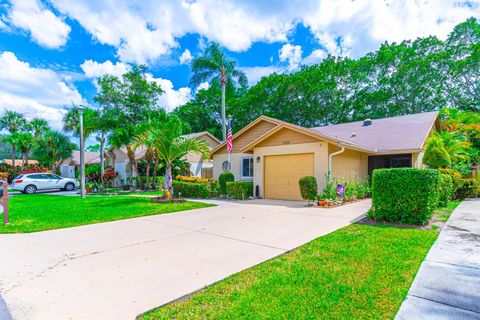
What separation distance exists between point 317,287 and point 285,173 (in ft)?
32.5

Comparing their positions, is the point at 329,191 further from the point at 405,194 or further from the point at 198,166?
the point at 198,166

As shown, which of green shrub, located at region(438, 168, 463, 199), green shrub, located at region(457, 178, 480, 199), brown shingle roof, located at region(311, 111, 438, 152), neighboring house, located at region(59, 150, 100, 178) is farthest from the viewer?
neighboring house, located at region(59, 150, 100, 178)

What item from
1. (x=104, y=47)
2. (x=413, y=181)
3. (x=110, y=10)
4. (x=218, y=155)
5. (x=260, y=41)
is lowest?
(x=413, y=181)

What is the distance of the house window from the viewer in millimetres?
17484

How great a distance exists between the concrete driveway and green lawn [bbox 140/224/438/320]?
319 mm

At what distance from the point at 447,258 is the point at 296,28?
1801cm

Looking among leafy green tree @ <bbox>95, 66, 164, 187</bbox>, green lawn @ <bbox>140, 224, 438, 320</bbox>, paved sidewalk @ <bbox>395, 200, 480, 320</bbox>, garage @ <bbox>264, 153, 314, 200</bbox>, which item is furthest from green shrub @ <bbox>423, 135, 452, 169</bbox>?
leafy green tree @ <bbox>95, 66, 164, 187</bbox>

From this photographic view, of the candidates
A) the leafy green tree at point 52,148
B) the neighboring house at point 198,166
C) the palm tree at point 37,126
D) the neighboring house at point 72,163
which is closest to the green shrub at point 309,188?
the neighboring house at point 198,166

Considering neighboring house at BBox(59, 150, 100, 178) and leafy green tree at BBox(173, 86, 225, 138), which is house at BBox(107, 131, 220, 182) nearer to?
neighboring house at BBox(59, 150, 100, 178)

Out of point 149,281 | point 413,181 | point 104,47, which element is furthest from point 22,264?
point 104,47

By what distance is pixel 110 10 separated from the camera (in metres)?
10.2

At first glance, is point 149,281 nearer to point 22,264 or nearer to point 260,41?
point 22,264

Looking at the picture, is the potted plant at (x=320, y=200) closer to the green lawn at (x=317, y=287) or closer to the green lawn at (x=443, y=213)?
the green lawn at (x=443, y=213)

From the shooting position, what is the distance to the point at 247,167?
58.0 ft
